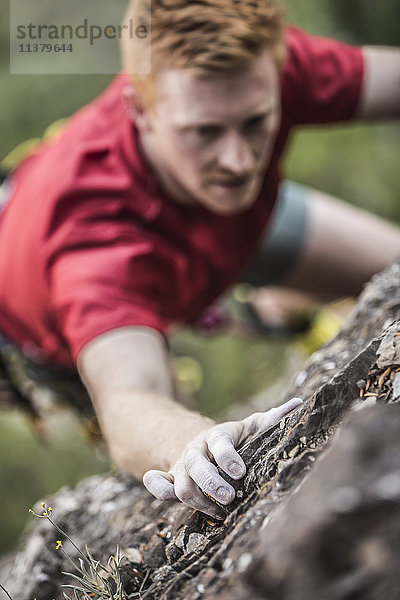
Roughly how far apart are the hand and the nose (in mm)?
922

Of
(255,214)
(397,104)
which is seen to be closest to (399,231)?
(397,104)

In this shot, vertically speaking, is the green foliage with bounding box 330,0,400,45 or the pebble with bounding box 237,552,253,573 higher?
the green foliage with bounding box 330,0,400,45

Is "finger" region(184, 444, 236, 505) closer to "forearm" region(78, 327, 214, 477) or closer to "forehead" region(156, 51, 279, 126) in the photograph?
"forearm" region(78, 327, 214, 477)

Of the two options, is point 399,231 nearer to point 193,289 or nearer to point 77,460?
point 193,289

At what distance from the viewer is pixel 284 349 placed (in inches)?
200

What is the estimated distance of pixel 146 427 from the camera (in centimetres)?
139

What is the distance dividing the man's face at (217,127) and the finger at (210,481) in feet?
3.41

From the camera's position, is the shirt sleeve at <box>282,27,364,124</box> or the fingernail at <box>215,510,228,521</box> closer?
the fingernail at <box>215,510,228,521</box>

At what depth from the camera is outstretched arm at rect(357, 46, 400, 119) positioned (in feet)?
7.93

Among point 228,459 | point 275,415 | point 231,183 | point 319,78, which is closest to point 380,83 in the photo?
point 319,78

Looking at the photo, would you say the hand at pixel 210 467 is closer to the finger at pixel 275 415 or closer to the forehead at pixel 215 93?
the finger at pixel 275 415

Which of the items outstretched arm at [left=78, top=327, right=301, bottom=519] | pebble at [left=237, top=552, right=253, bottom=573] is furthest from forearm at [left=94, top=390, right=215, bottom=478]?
pebble at [left=237, top=552, right=253, bottom=573]

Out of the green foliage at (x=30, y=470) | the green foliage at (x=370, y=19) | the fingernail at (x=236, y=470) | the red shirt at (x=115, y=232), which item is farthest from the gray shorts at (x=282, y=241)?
the green foliage at (x=30, y=470)

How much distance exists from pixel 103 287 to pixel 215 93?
24.4 inches
